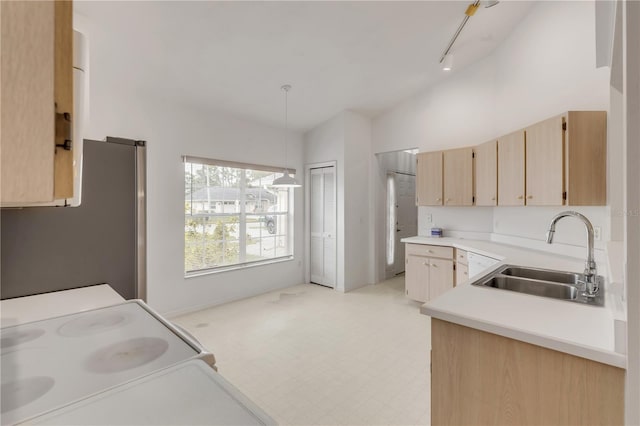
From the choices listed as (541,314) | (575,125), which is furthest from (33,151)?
(575,125)

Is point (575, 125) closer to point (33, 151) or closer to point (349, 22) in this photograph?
point (349, 22)

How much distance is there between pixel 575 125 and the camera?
2.20 m

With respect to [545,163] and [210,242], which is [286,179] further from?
[545,163]

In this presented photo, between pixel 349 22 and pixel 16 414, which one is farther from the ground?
pixel 349 22

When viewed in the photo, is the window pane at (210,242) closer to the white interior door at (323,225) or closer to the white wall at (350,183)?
the white interior door at (323,225)

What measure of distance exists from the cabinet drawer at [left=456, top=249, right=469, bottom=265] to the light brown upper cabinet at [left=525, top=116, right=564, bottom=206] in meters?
0.98

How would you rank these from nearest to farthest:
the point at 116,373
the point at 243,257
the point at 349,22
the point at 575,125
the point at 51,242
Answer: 1. the point at 116,373
2. the point at 51,242
3. the point at 575,125
4. the point at 349,22
5. the point at 243,257

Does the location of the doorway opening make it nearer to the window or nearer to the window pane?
the window

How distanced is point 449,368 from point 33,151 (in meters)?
1.59

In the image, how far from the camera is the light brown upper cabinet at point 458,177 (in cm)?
375

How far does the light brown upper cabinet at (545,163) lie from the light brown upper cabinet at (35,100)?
9.70ft

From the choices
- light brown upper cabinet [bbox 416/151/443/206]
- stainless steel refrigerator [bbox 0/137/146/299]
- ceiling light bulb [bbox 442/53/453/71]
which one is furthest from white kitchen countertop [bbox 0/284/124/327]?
ceiling light bulb [bbox 442/53/453/71]

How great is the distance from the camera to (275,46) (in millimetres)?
2979

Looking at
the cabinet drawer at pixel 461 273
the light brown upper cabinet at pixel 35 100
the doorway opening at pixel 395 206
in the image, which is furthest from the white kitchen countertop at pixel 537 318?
the doorway opening at pixel 395 206
